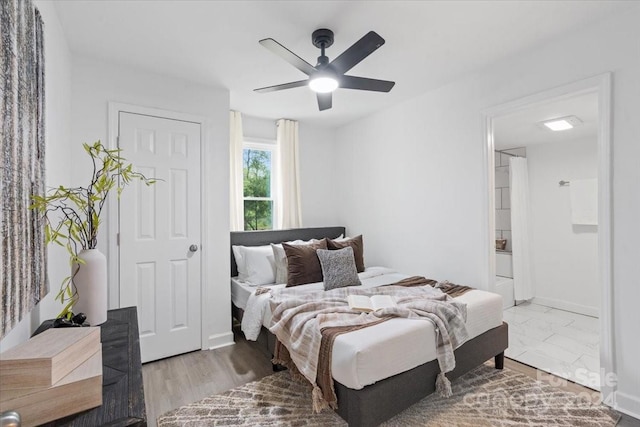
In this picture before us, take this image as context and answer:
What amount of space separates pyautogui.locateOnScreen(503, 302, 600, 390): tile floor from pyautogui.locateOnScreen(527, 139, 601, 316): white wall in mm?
241

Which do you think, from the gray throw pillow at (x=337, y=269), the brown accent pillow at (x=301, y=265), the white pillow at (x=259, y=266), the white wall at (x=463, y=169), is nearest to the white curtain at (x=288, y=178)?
the white wall at (x=463, y=169)

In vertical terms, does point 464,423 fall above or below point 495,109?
below

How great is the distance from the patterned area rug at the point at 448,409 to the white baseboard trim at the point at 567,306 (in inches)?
92.8

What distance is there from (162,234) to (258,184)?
1.61 meters

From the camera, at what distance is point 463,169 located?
306cm

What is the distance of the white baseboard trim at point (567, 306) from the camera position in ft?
13.2

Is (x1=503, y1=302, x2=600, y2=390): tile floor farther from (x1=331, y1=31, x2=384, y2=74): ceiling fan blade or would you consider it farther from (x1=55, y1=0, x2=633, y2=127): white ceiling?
(x1=331, y1=31, x2=384, y2=74): ceiling fan blade

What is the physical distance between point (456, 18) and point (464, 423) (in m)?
2.65

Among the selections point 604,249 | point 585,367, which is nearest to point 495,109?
point 604,249

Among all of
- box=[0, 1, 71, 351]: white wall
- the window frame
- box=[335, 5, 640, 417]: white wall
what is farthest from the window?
box=[0, 1, 71, 351]: white wall

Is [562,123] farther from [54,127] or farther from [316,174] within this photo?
[54,127]

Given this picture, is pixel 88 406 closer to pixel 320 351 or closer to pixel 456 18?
pixel 320 351

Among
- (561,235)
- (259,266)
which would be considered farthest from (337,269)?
(561,235)

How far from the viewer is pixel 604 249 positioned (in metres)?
Answer: 2.14
